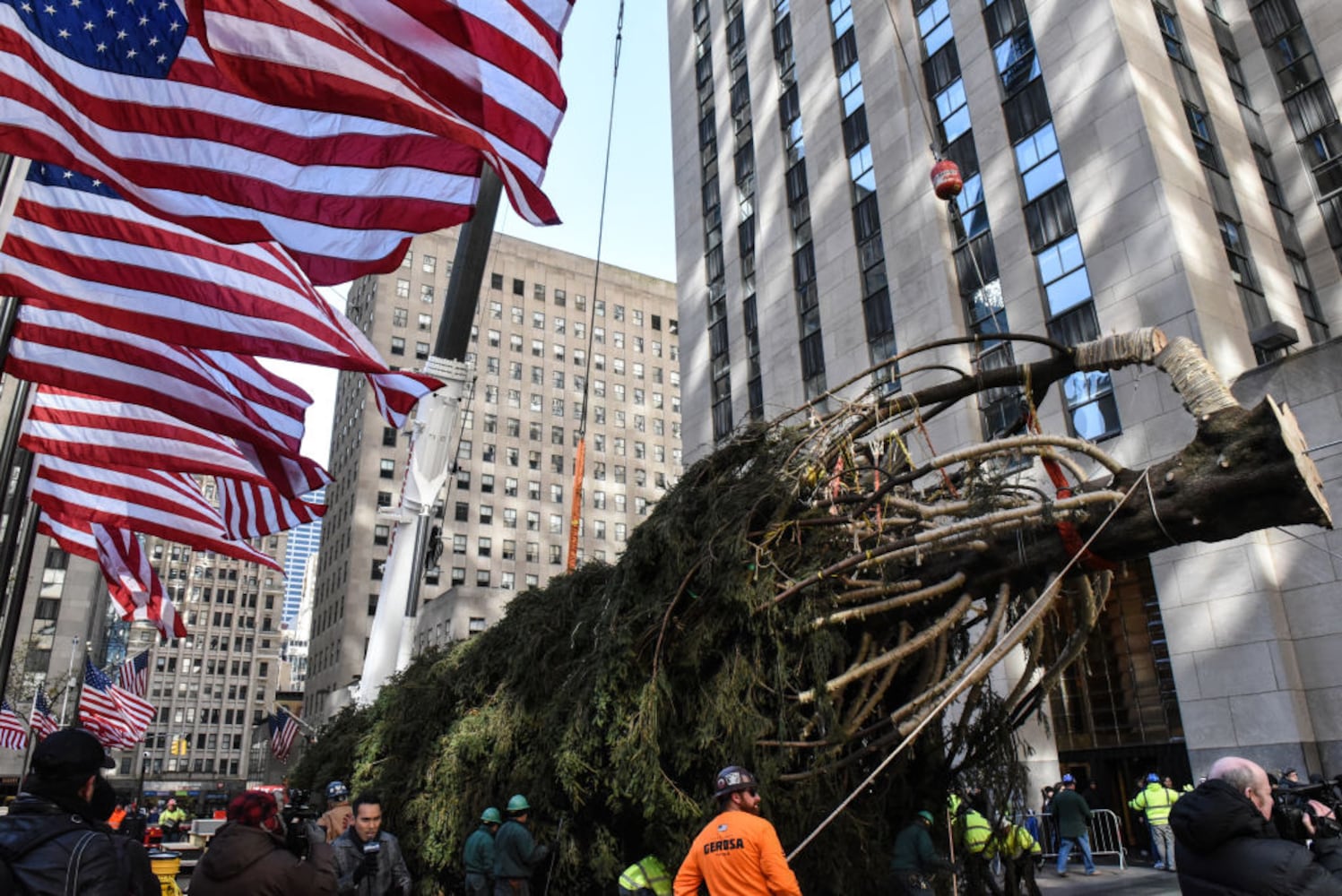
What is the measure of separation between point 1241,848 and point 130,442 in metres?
12.6

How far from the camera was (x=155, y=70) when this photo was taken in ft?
22.7

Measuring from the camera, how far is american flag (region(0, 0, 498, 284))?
21.4 feet

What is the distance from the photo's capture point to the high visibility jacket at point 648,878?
22.9 ft

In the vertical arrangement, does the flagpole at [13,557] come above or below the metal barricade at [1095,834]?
above

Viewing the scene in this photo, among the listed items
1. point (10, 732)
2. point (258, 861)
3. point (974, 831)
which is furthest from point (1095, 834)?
point (10, 732)

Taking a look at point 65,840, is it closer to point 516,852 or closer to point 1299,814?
point 516,852

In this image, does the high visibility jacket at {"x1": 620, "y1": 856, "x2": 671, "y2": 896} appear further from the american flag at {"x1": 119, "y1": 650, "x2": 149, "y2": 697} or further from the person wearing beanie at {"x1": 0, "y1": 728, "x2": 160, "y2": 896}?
the american flag at {"x1": 119, "y1": 650, "x2": 149, "y2": 697}

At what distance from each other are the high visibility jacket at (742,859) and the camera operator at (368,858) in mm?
3085

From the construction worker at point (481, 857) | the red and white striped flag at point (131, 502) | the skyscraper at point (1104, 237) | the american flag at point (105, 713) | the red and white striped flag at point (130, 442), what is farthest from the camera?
the american flag at point (105, 713)

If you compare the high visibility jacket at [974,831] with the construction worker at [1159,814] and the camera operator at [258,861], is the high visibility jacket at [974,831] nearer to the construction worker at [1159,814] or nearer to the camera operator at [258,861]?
the camera operator at [258,861]

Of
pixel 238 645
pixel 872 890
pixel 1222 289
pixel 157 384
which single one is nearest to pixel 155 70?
pixel 157 384

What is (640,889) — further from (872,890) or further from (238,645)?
(238,645)

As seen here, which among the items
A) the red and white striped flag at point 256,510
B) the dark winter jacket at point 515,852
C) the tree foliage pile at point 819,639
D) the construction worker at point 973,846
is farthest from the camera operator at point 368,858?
the red and white striped flag at point 256,510

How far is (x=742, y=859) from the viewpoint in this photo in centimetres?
491
